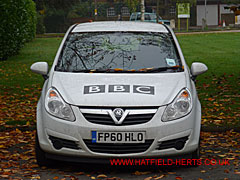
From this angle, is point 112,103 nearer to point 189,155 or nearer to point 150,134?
point 150,134

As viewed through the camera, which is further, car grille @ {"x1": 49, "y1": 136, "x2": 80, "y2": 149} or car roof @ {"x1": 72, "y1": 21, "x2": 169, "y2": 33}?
car roof @ {"x1": 72, "y1": 21, "x2": 169, "y2": 33}

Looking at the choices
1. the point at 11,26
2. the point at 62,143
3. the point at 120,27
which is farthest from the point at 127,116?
the point at 11,26

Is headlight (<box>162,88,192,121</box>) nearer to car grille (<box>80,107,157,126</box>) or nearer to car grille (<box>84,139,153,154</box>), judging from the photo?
car grille (<box>80,107,157,126</box>)

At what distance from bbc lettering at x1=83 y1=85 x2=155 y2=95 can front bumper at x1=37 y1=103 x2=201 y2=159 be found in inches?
10.8

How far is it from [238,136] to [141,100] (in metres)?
2.90

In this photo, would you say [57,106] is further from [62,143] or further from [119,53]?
[119,53]

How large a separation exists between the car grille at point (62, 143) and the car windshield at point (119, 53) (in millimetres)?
1048

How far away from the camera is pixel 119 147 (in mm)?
5855

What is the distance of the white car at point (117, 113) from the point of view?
5.81 meters

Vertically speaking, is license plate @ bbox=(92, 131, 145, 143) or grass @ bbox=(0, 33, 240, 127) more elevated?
license plate @ bbox=(92, 131, 145, 143)

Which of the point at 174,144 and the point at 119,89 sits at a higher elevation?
the point at 119,89

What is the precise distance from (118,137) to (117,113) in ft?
0.82

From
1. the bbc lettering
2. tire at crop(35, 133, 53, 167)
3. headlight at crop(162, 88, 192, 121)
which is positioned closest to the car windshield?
the bbc lettering

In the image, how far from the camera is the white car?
5.81 m
